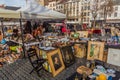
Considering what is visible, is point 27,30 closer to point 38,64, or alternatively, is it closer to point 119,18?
point 38,64

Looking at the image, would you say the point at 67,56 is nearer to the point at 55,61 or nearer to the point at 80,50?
the point at 55,61

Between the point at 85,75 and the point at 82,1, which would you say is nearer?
the point at 85,75

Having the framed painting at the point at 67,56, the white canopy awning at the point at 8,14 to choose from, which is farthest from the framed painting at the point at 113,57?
the white canopy awning at the point at 8,14

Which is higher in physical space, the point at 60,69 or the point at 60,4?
the point at 60,4

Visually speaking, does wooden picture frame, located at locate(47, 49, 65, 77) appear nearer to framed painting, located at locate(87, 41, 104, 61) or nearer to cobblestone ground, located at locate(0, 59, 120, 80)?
cobblestone ground, located at locate(0, 59, 120, 80)

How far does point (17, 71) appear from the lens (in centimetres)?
462

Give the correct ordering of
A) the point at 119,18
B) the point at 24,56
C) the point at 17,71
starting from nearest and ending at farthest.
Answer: the point at 17,71
the point at 24,56
the point at 119,18

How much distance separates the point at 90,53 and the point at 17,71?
9.78 feet

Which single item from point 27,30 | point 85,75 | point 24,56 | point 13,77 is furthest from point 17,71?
point 27,30

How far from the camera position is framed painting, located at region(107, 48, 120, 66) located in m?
4.61

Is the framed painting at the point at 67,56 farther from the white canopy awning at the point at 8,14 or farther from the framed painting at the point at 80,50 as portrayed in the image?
the white canopy awning at the point at 8,14

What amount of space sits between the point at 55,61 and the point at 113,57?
2183 mm

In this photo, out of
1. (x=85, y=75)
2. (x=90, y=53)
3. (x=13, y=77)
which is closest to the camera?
(x=85, y=75)

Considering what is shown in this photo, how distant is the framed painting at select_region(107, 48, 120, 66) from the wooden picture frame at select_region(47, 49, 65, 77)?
1.79m
